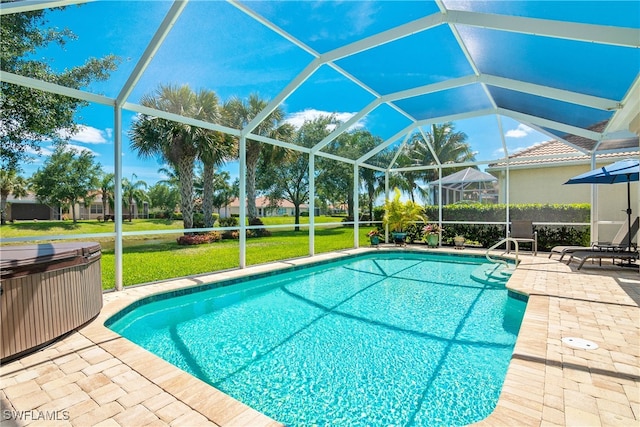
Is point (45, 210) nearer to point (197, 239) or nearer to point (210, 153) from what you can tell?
point (210, 153)

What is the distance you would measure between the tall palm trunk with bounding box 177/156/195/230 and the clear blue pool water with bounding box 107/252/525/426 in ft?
25.2

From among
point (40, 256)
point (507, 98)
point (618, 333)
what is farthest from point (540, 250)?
point (40, 256)

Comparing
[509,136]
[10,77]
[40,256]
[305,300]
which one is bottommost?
[305,300]

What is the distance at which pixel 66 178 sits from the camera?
32.9ft

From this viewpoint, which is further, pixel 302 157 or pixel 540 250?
pixel 302 157

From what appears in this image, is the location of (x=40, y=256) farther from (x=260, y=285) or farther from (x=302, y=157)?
(x=302, y=157)

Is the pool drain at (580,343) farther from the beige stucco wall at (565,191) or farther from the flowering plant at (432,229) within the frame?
the beige stucco wall at (565,191)

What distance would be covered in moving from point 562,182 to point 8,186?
690 inches

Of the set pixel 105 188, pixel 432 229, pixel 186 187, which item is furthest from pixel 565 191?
pixel 105 188

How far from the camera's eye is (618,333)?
3.73 meters

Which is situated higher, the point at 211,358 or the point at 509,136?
the point at 509,136

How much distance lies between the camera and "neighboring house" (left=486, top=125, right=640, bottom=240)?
37.1 feet

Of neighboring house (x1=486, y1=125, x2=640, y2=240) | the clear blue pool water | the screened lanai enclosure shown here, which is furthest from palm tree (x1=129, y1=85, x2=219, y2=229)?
neighboring house (x1=486, y1=125, x2=640, y2=240)

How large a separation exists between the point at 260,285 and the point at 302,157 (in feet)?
49.7
